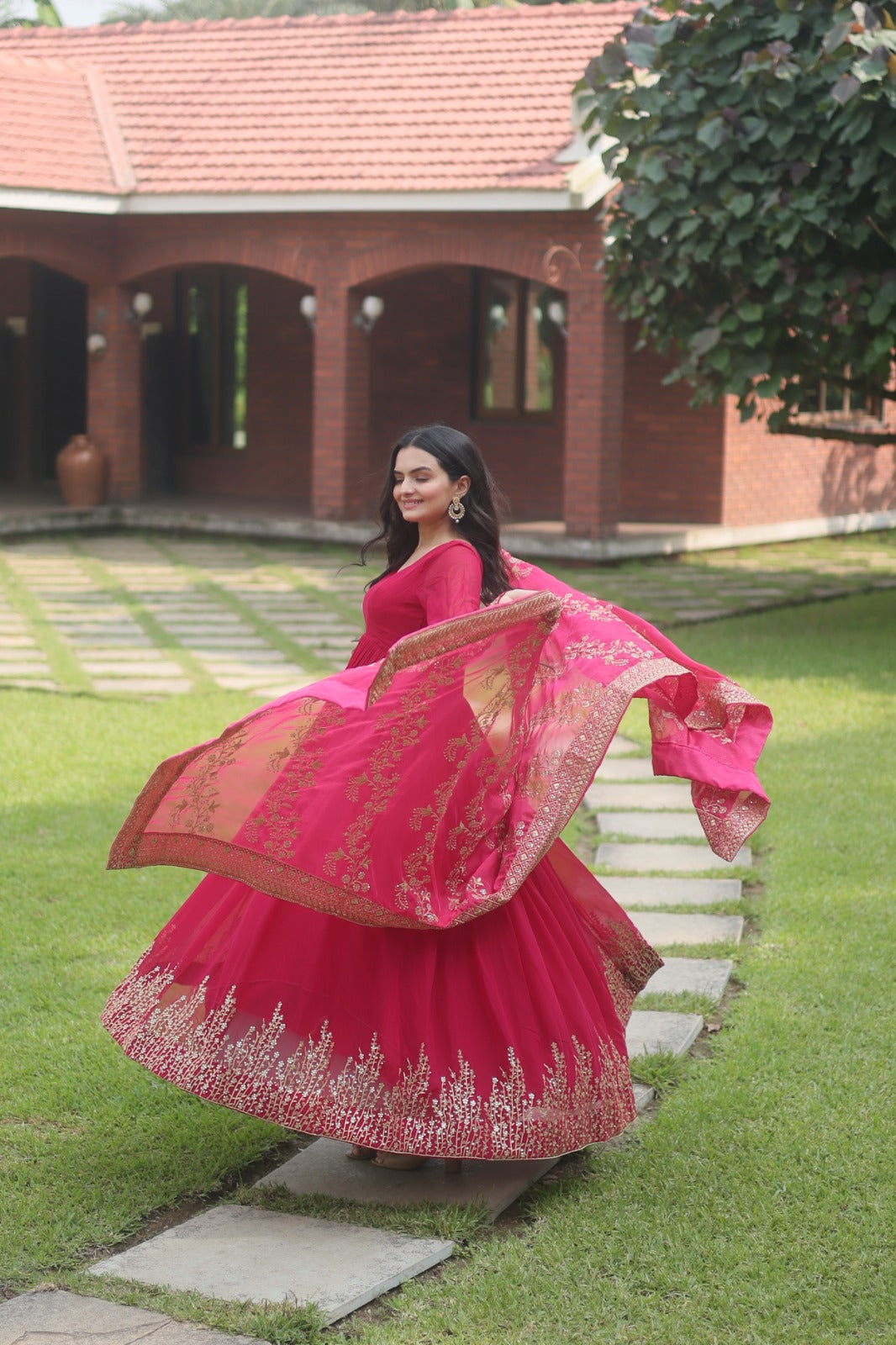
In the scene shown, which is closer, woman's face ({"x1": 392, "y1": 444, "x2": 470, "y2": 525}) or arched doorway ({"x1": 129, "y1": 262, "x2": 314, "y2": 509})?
woman's face ({"x1": 392, "y1": 444, "x2": 470, "y2": 525})

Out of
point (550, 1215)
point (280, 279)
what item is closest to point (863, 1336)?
point (550, 1215)

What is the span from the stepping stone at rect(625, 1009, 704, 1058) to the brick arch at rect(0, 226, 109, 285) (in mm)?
12721

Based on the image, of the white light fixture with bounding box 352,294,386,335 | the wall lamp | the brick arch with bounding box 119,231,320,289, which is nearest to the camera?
the white light fixture with bounding box 352,294,386,335

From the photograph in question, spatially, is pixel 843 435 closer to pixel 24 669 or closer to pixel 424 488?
pixel 24 669

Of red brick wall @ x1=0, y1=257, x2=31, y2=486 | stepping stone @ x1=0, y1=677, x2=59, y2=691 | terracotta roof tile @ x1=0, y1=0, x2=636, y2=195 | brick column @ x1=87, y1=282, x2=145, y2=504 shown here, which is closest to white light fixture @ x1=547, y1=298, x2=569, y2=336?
terracotta roof tile @ x1=0, y1=0, x2=636, y2=195

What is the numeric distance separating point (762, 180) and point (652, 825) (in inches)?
175

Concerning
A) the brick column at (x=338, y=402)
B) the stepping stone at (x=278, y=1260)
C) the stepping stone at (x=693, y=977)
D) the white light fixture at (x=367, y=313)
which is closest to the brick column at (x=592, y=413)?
the white light fixture at (x=367, y=313)

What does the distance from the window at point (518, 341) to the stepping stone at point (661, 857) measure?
11336mm

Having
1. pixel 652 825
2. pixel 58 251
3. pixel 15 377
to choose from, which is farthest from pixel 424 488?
pixel 15 377

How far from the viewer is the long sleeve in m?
3.66

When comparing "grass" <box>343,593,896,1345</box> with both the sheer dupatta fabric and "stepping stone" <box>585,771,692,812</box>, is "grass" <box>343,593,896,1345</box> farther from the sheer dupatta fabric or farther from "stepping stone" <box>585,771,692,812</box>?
"stepping stone" <box>585,771,692,812</box>

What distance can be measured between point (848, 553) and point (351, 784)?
43.4 feet

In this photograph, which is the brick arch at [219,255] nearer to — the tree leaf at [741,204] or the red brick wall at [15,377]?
the red brick wall at [15,377]

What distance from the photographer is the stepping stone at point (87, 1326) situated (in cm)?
287
